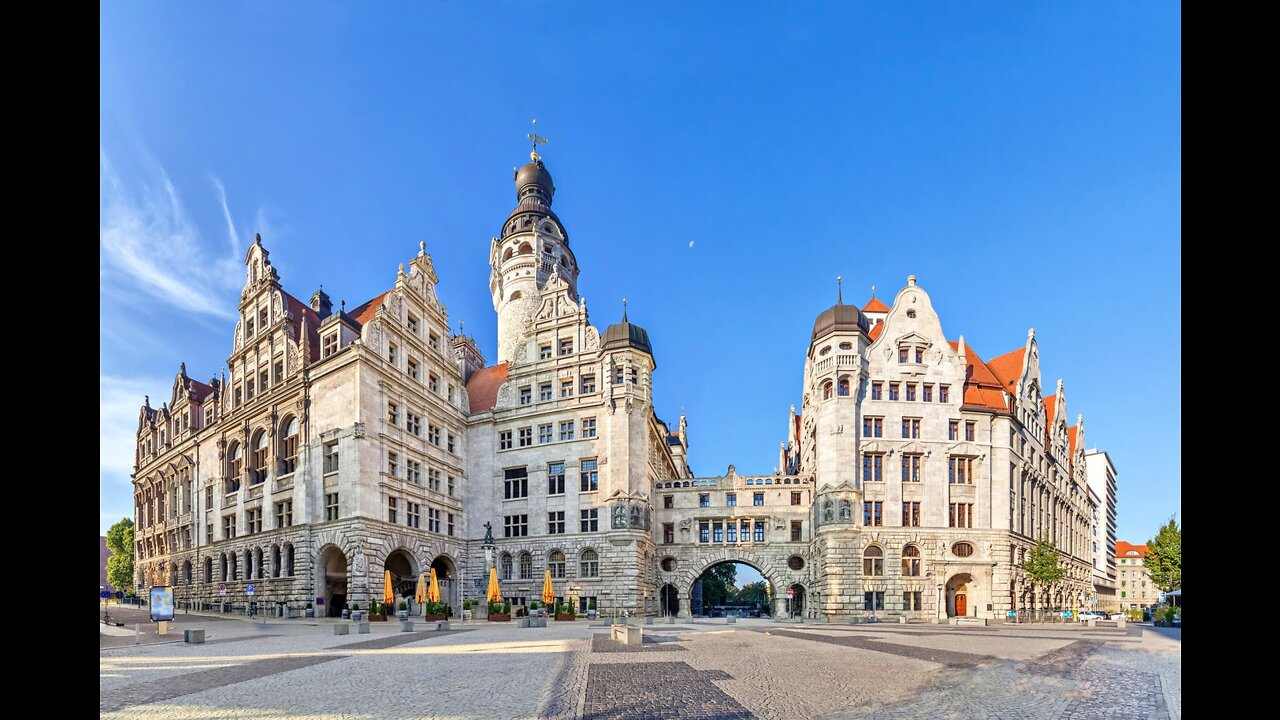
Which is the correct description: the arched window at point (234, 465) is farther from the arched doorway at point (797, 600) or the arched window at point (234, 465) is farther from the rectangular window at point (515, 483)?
the arched doorway at point (797, 600)

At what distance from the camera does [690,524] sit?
55.1 m

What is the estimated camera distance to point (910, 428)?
52938 millimetres

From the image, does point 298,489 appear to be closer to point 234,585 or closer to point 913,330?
point 234,585

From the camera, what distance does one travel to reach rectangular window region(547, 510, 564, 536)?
5062 cm

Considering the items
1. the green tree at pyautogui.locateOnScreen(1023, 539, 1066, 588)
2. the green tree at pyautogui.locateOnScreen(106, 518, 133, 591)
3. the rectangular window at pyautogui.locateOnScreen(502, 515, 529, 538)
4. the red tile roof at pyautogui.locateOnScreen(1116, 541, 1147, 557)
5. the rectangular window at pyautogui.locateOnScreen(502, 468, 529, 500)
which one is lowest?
the red tile roof at pyautogui.locateOnScreen(1116, 541, 1147, 557)

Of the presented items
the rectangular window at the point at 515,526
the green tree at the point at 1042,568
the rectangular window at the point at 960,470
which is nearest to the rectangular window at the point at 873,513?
the rectangular window at the point at 960,470

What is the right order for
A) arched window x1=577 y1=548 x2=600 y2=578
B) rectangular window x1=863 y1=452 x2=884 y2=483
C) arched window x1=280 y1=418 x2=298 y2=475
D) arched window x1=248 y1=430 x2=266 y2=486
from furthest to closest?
rectangular window x1=863 y1=452 x2=884 y2=483
arched window x1=248 y1=430 x2=266 y2=486
arched window x1=577 y1=548 x2=600 y2=578
arched window x1=280 y1=418 x2=298 y2=475

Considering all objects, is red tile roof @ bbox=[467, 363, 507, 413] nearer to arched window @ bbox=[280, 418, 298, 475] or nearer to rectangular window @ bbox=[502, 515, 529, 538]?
rectangular window @ bbox=[502, 515, 529, 538]

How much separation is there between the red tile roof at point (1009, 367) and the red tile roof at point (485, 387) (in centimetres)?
4341

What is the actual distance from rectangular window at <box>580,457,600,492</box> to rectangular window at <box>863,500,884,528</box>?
19.6 meters

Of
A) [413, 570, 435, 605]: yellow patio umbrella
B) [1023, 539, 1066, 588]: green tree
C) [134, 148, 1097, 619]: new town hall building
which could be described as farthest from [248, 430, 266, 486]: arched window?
[1023, 539, 1066, 588]: green tree

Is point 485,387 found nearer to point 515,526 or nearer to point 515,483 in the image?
point 515,483
